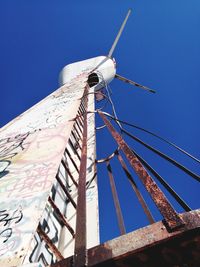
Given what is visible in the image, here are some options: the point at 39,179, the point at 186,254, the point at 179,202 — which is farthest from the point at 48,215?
the point at 186,254

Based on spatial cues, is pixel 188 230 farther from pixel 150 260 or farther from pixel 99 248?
pixel 99 248

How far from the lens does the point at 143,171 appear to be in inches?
92.2

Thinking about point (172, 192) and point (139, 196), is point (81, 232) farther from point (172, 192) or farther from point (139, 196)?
point (139, 196)

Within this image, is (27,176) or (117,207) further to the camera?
(117,207)

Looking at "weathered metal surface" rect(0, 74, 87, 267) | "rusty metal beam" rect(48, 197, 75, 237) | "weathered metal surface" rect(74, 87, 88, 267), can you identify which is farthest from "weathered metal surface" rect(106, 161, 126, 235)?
"weathered metal surface" rect(74, 87, 88, 267)

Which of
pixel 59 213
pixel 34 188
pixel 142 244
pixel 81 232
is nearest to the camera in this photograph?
pixel 142 244

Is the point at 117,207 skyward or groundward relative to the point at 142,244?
skyward

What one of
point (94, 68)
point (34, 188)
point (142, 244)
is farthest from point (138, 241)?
point (94, 68)

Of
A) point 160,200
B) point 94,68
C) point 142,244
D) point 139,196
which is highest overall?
point 94,68

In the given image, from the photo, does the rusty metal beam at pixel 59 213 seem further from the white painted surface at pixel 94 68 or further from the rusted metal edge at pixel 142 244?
the white painted surface at pixel 94 68

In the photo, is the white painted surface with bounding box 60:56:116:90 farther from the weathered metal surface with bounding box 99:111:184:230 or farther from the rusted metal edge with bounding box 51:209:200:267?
the rusted metal edge with bounding box 51:209:200:267

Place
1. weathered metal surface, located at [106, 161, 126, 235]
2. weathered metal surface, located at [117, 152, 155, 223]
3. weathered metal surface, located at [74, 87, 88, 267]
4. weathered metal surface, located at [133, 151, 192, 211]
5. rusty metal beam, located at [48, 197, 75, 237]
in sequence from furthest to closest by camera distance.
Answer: weathered metal surface, located at [106, 161, 126, 235] < rusty metal beam, located at [48, 197, 75, 237] < weathered metal surface, located at [117, 152, 155, 223] < weathered metal surface, located at [133, 151, 192, 211] < weathered metal surface, located at [74, 87, 88, 267]

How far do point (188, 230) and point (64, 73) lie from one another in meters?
14.7

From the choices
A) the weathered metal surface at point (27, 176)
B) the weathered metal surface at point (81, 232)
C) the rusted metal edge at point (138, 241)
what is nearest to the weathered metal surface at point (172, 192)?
the weathered metal surface at point (81, 232)
